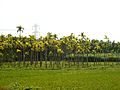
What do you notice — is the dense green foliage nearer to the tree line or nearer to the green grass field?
the tree line

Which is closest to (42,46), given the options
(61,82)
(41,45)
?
(41,45)

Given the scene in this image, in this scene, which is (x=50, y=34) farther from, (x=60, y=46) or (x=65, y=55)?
(x=65, y=55)


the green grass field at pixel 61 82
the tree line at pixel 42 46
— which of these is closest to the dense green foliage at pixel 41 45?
the tree line at pixel 42 46

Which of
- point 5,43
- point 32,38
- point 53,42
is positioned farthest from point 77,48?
point 5,43

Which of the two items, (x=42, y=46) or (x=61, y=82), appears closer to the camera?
(x=61, y=82)

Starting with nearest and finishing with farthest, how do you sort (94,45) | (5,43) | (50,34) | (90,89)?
(90,89), (5,43), (50,34), (94,45)

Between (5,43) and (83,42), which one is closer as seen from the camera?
(5,43)

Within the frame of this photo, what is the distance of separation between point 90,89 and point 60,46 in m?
54.7

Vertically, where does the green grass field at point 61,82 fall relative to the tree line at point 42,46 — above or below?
below

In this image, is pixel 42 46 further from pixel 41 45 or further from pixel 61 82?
pixel 61 82

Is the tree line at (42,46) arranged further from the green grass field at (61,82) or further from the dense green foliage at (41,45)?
the green grass field at (61,82)

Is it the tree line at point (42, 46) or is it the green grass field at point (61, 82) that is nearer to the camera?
the green grass field at point (61, 82)

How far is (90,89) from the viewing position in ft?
66.8

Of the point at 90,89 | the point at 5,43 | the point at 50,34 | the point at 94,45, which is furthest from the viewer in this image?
the point at 94,45
